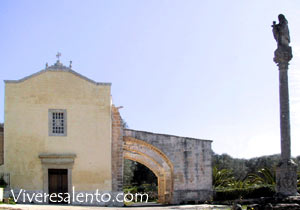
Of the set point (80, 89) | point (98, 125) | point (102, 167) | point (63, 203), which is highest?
point (80, 89)

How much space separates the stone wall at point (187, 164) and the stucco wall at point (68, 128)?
4443 millimetres

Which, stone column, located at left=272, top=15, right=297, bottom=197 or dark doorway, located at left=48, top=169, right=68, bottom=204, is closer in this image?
stone column, located at left=272, top=15, right=297, bottom=197

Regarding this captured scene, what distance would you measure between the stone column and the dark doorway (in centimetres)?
1124

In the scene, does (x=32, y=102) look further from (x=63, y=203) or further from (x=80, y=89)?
(x=63, y=203)

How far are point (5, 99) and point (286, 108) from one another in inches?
551

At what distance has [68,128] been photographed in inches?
1048

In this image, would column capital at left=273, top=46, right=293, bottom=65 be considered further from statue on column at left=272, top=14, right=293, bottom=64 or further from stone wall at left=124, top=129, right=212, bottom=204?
stone wall at left=124, top=129, right=212, bottom=204

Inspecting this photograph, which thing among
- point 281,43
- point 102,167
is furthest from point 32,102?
point 281,43

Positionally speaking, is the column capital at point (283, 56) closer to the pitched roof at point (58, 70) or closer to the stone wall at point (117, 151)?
the pitched roof at point (58, 70)

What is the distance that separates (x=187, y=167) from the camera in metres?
31.2

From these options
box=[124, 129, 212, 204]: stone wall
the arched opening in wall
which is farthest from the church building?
the arched opening in wall

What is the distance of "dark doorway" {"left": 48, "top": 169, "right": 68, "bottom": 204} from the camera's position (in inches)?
1030

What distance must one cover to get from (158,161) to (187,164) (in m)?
3.48

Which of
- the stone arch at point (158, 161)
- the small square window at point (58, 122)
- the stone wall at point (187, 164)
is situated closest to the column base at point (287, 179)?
the small square window at point (58, 122)
